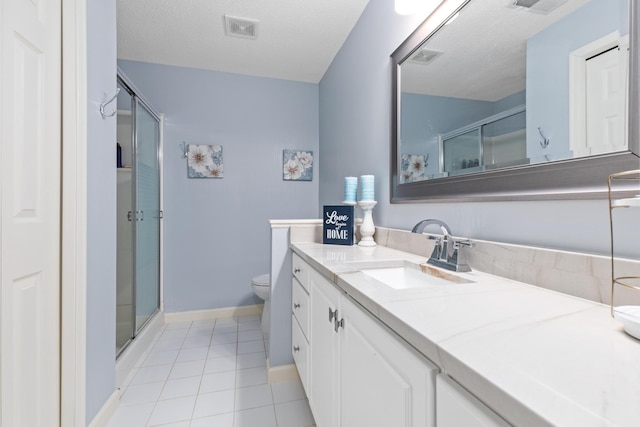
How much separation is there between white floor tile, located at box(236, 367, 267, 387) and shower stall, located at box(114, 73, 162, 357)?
85 centimetres

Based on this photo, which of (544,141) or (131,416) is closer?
(544,141)

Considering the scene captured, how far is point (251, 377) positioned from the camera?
5.86 ft

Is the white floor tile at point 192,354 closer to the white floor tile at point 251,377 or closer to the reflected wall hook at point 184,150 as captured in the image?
the white floor tile at point 251,377

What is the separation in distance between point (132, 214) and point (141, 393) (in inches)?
47.3

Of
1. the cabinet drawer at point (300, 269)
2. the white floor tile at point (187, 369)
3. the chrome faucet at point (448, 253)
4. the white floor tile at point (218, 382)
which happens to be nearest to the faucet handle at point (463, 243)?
the chrome faucet at point (448, 253)

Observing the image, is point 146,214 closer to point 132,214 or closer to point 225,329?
point 132,214

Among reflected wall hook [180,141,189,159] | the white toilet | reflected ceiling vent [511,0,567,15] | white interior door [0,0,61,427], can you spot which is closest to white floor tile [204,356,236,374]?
the white toilet

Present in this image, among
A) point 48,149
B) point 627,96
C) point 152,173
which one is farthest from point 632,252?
point 152,173

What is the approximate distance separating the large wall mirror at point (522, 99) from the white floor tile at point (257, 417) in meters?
1.32

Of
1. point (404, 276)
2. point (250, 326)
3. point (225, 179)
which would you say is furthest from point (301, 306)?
point (225, 179)

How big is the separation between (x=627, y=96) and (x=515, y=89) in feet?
0.97

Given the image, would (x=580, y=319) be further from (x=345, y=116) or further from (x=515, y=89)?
(x=345, y=116)

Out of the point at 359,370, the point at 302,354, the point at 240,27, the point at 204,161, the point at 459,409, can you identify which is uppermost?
the point at 240,27

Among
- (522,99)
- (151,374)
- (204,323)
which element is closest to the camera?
(522,99)
